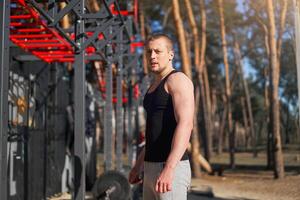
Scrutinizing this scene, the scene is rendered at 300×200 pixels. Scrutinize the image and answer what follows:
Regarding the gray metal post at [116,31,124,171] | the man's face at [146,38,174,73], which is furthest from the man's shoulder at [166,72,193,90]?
the gray metal post at [116,31,124,171]

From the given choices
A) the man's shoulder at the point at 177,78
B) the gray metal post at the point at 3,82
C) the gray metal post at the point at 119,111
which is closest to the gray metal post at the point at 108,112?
the gray metal post at the point at 119,111

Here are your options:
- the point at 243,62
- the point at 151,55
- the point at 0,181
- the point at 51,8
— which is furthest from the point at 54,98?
the point at 243,62

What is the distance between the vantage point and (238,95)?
39.0m

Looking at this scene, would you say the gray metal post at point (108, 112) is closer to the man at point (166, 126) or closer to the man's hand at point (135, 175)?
the man's hand at point (135, 175)

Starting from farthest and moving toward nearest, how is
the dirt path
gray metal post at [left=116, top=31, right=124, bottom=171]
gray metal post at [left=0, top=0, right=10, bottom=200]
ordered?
1. the dirt path
2. gray metal post at [left=116, top=31, right=124, bottom=171]
3. gray metal post at [left=0, top=0, right=10, bottom=200]

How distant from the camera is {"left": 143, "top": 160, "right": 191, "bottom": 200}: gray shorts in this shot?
2574 mm

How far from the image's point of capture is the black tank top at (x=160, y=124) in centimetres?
262

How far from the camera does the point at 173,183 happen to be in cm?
257

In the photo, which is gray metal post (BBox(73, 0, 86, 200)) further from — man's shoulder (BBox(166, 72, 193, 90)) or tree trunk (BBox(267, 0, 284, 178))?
tree trunk (BBox(267, 0, 284, 178))

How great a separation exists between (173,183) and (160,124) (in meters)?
0.34

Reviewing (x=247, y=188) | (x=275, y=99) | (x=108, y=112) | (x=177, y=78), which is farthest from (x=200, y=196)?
(x=177, y=78)

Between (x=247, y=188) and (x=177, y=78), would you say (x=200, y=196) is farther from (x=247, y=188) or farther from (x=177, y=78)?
(x=177, y=78)

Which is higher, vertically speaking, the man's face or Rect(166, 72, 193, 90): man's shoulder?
the man's face

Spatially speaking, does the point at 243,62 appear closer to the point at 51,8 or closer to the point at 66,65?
the point at 66,65
